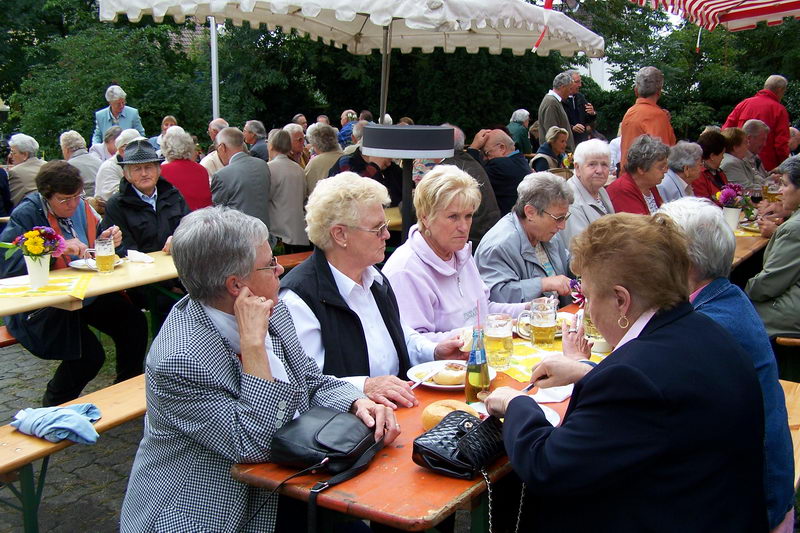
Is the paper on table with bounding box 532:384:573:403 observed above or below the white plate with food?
above

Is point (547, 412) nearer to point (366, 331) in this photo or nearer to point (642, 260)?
point (642, 260)

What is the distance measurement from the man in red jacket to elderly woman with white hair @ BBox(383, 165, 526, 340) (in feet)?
24.0

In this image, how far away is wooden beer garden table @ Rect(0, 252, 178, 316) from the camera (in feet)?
12.3

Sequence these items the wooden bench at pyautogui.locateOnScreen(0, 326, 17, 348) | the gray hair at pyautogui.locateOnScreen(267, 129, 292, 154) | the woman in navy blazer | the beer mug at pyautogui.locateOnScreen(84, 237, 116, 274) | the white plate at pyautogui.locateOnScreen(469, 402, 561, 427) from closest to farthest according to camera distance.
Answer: the woman in navy blazer → the white plate at pyautogui.locateOnScreen(469, 402, 561, 427) → the wooden bench at pyautogui.locateOnScreen(0, 326, 17, 348) → the beer mug at pyautogui.locateOnScreen(84, 237, 116, 274) → the gray hair at pyautogui.locateOnScreen(267, 129, 292, 154)

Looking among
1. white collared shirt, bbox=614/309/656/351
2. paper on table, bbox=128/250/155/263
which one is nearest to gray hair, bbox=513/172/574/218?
white collared shirt, bbox=614/309/656/351

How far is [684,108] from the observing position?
1909cm

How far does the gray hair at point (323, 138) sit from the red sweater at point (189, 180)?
1.72 m

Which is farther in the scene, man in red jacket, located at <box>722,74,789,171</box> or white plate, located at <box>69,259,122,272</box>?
man in red jacket, located at <box>722,74,789,171</box>

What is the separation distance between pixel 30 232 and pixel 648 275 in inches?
139

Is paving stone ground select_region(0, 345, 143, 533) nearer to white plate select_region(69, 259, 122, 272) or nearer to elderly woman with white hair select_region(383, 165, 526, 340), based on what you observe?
white plate select_region(69, 259, 122, 272)

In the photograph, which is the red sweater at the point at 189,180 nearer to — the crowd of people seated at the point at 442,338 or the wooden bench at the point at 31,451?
the crowd of people seated at the point at 442,338

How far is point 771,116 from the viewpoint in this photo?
9305 millimetres

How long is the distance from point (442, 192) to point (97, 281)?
7.24 feet

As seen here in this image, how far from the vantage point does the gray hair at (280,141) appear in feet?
24.9
